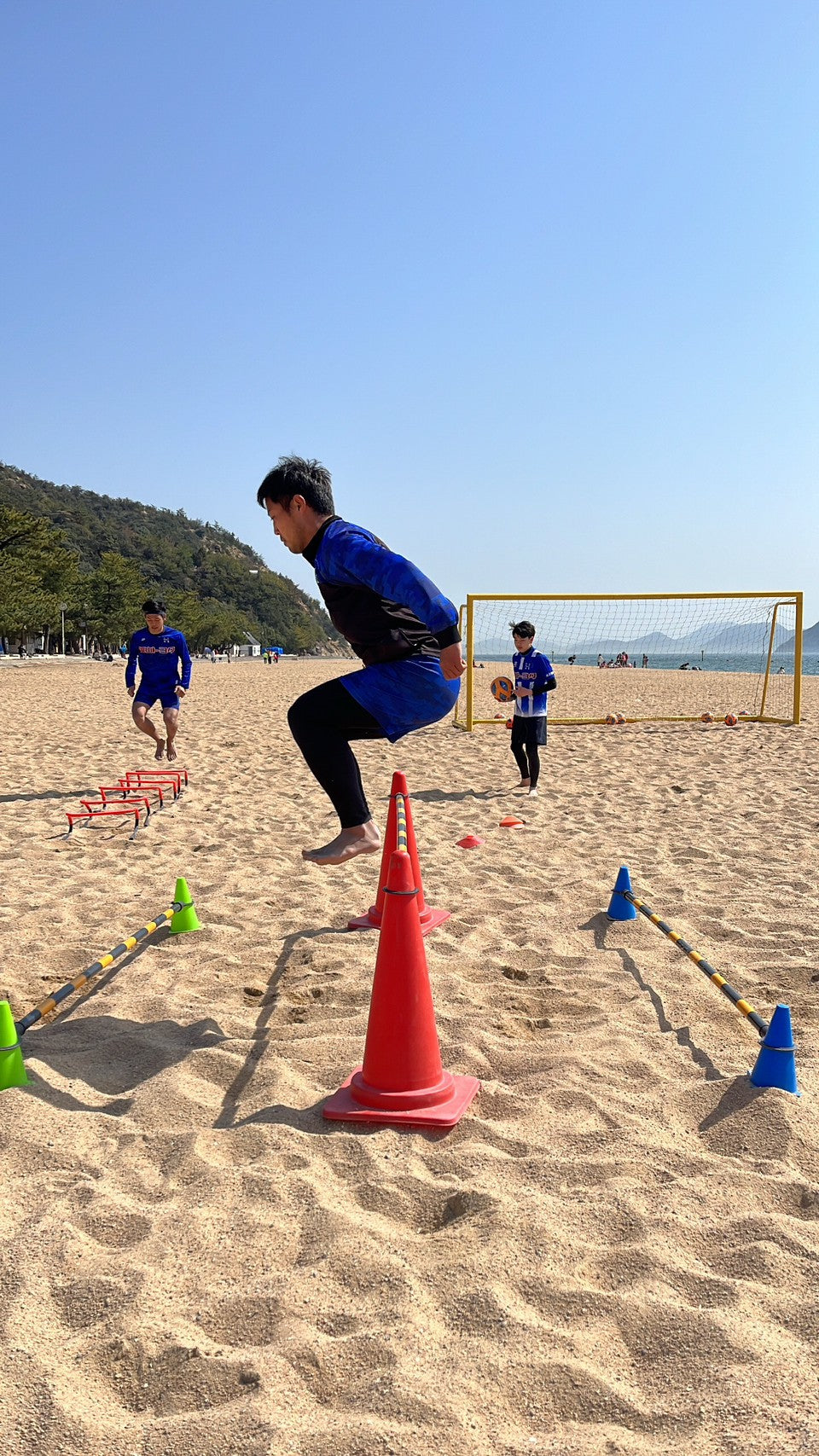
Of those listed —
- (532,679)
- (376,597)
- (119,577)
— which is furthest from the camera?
(119,577)

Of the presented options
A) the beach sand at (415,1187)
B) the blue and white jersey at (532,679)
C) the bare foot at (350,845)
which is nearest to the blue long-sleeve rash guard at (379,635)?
the bare foot at (350,845)

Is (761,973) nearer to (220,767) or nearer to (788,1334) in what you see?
(788,1334)

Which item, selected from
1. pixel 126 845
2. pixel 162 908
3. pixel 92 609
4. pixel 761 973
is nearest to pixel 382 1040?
pixel 761 973

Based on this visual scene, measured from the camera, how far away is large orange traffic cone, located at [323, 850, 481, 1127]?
9.64ft

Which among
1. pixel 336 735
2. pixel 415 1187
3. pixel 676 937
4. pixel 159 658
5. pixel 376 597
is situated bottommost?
pixel 415 1187

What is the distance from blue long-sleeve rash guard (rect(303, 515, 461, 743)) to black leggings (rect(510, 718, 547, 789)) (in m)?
5.65

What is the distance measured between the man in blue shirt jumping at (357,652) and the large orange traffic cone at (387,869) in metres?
0.22

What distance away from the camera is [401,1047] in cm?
304

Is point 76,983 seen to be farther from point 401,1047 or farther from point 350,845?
point 401,1047

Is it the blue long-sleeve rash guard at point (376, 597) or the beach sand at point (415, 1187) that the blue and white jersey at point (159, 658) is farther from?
the blue long-sleeve rash guard at point (376, 597)

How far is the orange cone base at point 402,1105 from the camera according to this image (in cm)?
289

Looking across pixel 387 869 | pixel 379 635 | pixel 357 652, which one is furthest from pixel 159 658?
pixel 387 869

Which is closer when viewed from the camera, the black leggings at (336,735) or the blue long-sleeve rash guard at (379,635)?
the blue long-sleeve rash guard at (379,635)

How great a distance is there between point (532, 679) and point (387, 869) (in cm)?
628
